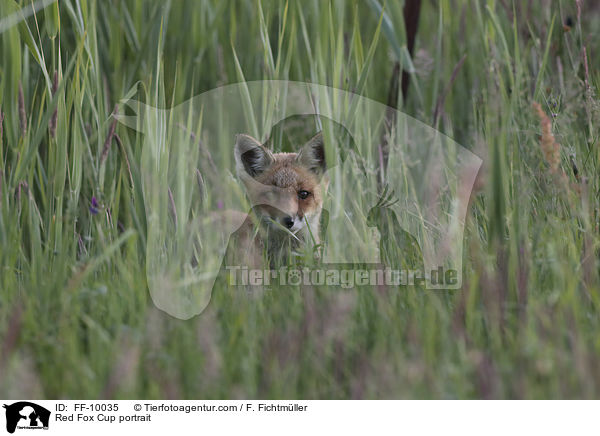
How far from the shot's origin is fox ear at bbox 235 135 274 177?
2447mm

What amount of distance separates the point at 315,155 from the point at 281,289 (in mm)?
527

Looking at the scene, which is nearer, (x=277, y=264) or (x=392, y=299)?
(x=392, y=299)

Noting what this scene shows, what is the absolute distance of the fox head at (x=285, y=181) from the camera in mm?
2469

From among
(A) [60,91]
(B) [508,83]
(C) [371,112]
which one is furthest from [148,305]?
(B) [508,83]

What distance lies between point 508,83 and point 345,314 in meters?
2.23

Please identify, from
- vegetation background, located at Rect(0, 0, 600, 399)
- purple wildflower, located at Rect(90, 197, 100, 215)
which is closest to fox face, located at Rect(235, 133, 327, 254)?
vegetation background, located at Rect(0, 0, 600, 399)

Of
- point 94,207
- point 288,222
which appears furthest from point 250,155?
point 94,207

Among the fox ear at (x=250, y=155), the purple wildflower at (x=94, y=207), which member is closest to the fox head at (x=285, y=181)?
the fox ear at (x=250, y=155)

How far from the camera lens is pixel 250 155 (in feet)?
8.14

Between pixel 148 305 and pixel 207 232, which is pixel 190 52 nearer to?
pixel 207 232

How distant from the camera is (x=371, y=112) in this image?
9.65 feet

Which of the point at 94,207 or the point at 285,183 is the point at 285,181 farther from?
the point at 94,207

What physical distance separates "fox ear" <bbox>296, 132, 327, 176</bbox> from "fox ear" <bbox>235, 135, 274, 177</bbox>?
130 mm

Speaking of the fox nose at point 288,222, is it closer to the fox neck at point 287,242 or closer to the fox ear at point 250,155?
the fox neck at point 287,242
